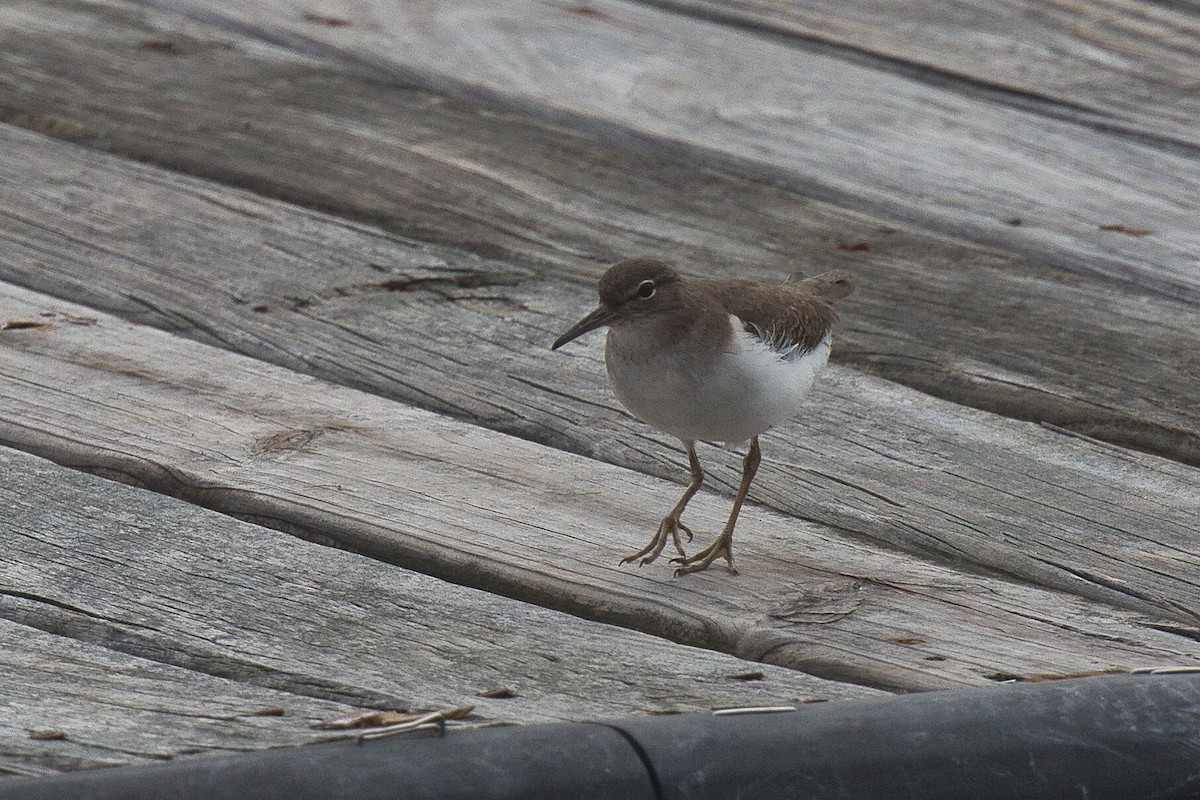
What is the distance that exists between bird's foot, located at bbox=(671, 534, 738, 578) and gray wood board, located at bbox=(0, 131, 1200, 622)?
0.25 m

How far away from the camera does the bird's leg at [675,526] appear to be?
2.88 m

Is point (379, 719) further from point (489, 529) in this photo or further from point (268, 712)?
point (489, 529)

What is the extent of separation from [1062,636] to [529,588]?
33.8 inches

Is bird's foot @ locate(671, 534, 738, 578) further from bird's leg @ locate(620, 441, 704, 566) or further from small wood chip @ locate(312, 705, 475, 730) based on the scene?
small wood chip @ locate(312, 705, 475, 730)

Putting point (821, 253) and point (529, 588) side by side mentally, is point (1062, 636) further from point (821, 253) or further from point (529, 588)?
point (821, 253)

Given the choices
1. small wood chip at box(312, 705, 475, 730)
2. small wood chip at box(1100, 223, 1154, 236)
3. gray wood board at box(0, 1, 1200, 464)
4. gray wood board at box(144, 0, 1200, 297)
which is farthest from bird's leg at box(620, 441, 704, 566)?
small wood chip at box(1100, 223, 1154, 236)

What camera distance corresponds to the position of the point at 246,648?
246cm

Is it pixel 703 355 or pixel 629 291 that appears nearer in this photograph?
pixel 703 355

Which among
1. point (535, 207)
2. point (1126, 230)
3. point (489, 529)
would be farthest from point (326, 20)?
point (489, 529)

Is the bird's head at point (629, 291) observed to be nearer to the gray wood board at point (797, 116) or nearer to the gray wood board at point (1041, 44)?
the gray wood board at point (797, 116)

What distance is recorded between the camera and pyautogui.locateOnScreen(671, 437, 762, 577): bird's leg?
2.87 meters

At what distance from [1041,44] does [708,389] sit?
8.13 feet

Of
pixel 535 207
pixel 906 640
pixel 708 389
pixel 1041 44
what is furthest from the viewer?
pixel 1041 44

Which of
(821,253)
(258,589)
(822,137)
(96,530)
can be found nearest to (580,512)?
(258,589)
